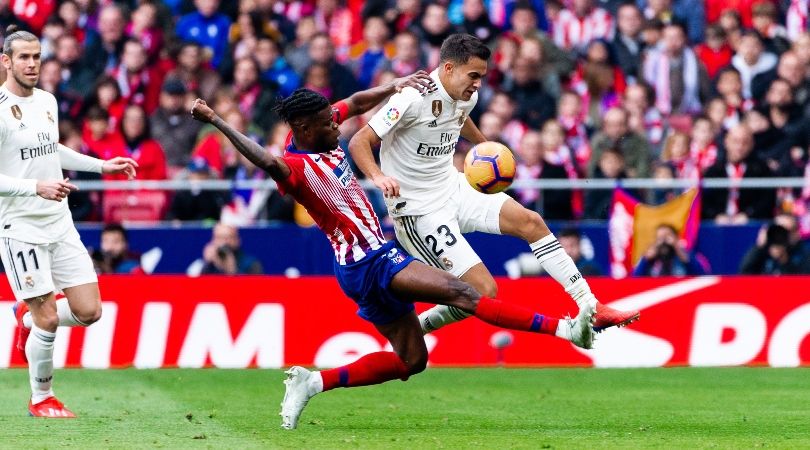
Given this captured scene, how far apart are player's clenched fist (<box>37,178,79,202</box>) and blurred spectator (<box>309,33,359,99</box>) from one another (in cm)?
867

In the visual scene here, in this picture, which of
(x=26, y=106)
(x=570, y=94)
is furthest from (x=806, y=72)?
(x=26, y=106)

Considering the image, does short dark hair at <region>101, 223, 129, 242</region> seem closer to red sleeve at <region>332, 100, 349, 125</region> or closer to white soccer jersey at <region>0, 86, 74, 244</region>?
white soccer jersey at <region>0, 86, 74, 244</region>

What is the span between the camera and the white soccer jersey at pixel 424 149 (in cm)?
1134

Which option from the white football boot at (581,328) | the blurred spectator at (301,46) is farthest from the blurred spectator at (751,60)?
the white football boot at (581,328)

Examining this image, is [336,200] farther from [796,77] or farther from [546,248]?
[796,77]

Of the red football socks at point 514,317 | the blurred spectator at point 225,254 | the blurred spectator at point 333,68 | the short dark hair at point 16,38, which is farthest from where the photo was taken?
the blurred spectator at point 333,68

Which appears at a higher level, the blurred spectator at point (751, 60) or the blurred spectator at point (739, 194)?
the blurred spectator at point (751, 60)

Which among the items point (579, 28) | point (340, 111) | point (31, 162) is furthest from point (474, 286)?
point (579, 28)

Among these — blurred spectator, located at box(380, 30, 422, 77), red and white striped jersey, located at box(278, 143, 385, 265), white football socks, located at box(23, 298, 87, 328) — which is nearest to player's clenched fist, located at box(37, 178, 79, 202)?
red and white striped jersey, located at box(278, 143, 385, 265)

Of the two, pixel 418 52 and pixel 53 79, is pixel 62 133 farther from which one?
pixel 418 52

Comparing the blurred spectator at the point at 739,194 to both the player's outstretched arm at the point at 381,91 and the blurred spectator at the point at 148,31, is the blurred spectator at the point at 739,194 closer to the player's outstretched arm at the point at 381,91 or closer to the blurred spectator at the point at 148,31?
the player's outstretched arm at the point at 381,91

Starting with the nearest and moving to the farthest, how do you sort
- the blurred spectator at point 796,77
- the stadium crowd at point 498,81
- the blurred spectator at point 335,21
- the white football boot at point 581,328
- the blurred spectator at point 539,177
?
the white football boot at point 581,328 < the blurred spectator at point 539,177 < the stadium crowd at point 498,81 < the blurred spectator at point 796,77 < the blurred spectator at point 335,21

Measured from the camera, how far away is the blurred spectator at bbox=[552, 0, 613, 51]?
19484 millimetres

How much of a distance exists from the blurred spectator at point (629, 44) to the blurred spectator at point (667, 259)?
293 centimetres
